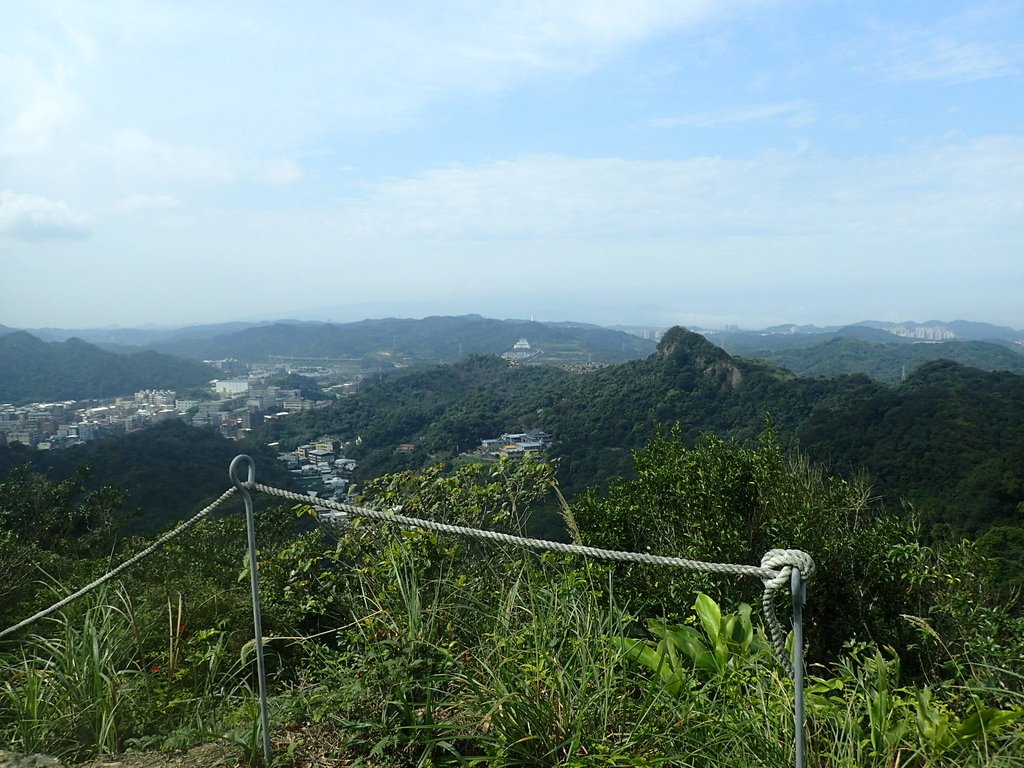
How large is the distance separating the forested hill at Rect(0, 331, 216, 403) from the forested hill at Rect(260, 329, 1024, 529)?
24.9 m

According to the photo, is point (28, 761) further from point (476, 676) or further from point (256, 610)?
point (476, 676)

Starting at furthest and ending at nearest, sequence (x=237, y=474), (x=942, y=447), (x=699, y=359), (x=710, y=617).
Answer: (x=699, y=359), (x=942, y=447), (x=710, y=617), (x=237, y=474)

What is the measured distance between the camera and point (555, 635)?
8.30 ft

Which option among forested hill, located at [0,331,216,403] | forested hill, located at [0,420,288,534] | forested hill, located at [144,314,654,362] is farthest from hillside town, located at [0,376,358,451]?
forested hill, located at [144,314,654,362]

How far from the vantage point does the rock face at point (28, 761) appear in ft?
7.60

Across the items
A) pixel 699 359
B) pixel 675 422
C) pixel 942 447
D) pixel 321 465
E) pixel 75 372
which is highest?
pixel 675 422

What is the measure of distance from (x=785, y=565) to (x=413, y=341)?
462ft

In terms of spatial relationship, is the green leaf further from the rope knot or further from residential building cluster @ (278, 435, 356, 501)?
residential building cluster @ (278, 435, 356, 501)

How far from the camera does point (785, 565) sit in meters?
1.68

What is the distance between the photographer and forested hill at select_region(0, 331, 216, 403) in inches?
2549

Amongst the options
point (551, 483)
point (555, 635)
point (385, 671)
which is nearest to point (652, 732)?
point (555, 635)

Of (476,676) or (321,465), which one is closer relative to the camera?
(476,676)

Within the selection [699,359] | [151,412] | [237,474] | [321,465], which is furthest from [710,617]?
[151,412]

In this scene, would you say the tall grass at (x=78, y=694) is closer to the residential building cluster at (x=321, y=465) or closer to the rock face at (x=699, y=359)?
the residential building cluster at (x=321, y=465)
